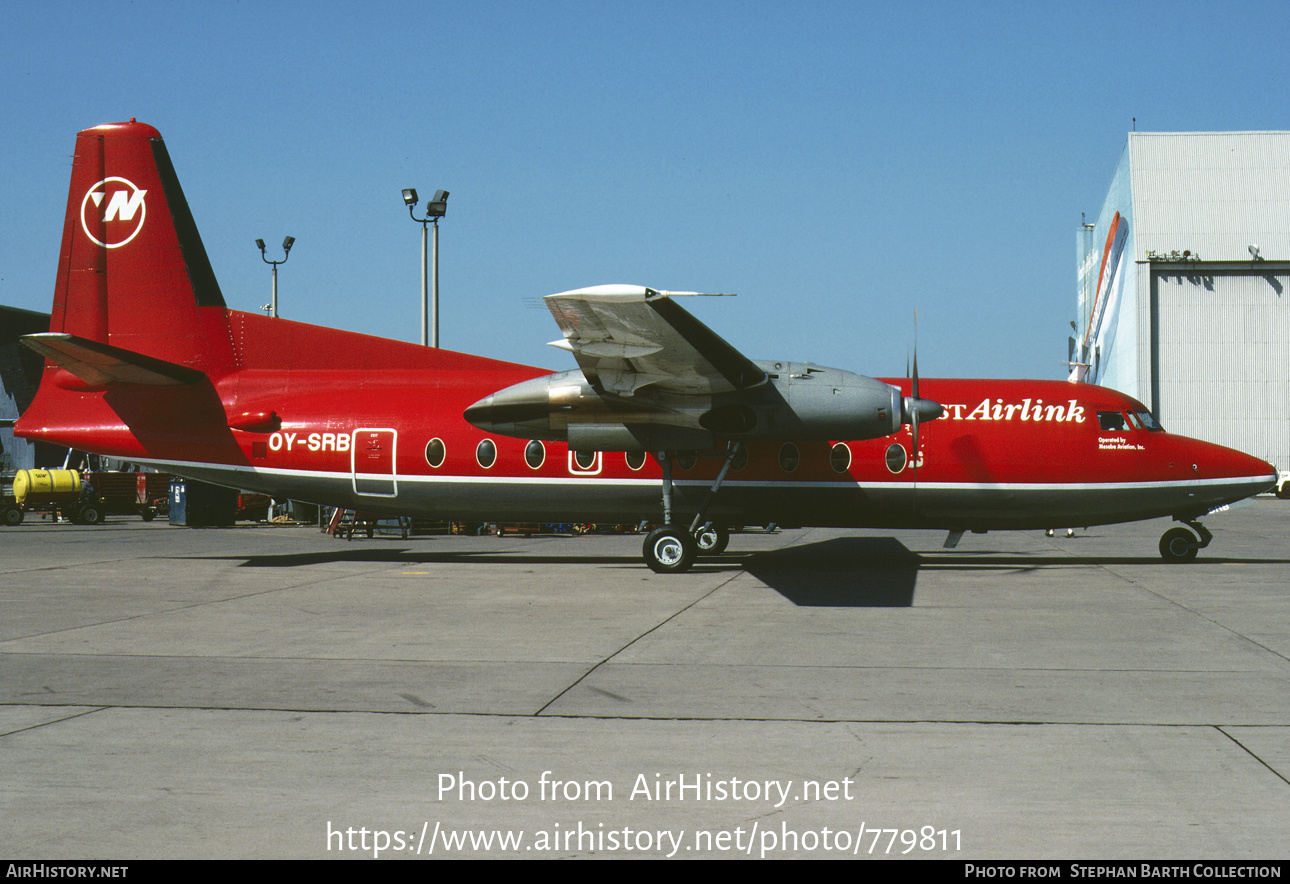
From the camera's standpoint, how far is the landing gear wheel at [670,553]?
1738cm

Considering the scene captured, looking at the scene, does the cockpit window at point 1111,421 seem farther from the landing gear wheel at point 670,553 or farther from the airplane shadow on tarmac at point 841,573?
the landing gear wheel at point 670,553

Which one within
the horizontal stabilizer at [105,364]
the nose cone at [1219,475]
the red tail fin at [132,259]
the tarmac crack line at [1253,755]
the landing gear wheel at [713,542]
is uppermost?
the red tail fin at [132,259]

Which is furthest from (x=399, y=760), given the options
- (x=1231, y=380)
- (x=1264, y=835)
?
(x=1231, y=380)

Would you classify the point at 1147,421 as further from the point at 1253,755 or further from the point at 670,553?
the point at 1253,755

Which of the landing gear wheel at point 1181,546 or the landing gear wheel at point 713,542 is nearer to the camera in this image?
the landing gear wheel at point 1181,546

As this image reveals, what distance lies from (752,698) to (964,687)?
1.75 meters

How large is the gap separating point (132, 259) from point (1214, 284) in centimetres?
6647

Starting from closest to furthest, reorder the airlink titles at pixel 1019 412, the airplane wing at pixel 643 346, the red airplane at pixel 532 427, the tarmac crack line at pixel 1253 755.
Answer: the tarmac crack line at pixel 1253 755, the airplane wing at pixel 643 346, the red airplane at pixel 532 427, the airlink titles at pixel 1019 412

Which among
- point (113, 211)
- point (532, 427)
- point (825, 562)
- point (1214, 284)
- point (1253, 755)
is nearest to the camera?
point (1253, 755)

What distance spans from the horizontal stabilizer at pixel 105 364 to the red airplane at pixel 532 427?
0.20 feet

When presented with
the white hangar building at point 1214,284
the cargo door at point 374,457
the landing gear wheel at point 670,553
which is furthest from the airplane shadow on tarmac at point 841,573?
the white hangar building at point 1214,284

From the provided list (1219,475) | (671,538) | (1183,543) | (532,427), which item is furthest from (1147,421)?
(532,427)

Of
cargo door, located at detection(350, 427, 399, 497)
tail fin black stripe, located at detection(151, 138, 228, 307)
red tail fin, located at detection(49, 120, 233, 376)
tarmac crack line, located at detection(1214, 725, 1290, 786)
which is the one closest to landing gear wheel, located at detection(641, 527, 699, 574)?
cargo door, located at detection(350, 427, 399, 497)

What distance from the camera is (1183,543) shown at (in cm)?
1906
